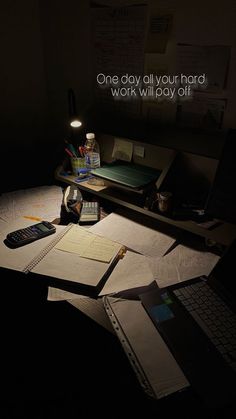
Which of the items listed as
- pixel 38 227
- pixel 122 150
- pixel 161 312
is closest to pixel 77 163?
pixel 122 150

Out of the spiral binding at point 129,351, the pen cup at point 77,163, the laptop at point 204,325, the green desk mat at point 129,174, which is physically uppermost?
the green desk mat at point 129,174

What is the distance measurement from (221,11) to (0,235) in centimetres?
120

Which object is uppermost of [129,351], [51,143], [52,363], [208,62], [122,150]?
[208,62]

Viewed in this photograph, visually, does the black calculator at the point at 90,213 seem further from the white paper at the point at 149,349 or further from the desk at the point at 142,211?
the white paper at the point at 149,349

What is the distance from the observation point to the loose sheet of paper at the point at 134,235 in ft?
3.96

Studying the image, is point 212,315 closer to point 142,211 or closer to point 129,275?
point 129,275

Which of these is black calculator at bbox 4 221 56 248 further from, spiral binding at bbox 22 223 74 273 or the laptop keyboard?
the laptop keyboard

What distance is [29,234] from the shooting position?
4.18 feet

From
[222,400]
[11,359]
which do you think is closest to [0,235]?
[11,359]

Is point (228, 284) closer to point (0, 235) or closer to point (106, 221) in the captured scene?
point (106, 221)

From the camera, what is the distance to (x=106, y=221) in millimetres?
1392

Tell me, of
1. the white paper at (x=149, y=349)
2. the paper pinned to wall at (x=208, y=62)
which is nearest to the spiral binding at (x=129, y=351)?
the white paper at (x=149, y=349)

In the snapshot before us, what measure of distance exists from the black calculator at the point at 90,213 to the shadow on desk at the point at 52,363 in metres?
0.36

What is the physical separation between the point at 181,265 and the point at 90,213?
0.50 metres
